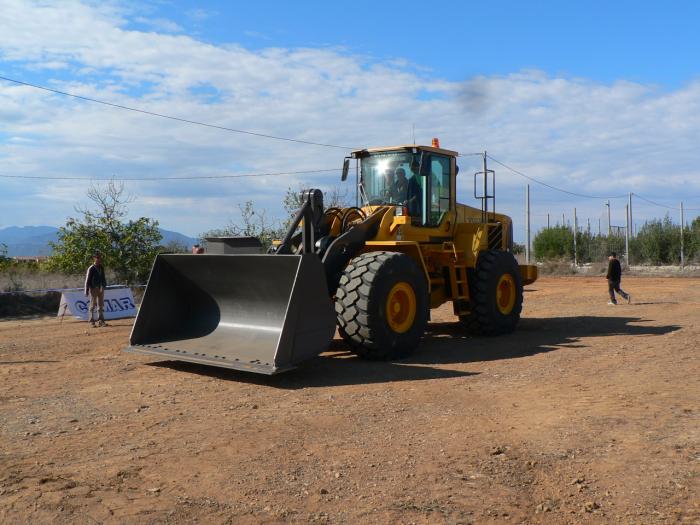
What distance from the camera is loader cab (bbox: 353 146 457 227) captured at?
10.2 meters

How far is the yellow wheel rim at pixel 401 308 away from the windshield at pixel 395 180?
5.74 feet

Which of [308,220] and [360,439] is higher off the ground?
[308,220]

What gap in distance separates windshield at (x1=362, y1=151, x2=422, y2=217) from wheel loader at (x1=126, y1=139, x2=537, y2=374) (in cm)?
2

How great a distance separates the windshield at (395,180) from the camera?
10.2 meters

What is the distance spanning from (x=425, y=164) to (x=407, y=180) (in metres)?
0.42

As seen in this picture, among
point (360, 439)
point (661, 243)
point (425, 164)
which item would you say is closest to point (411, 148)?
point (425, 164)

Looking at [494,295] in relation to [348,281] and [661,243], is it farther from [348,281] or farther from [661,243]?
[661,243]

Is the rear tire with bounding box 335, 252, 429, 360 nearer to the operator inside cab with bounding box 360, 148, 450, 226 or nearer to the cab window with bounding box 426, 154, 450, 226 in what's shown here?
the operator inside cab with bounding box 360, 148, 450, 226

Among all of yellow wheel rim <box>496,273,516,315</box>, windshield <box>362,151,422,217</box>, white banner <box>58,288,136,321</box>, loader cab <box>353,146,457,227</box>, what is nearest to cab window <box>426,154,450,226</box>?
loader cab <box>353,146,457,227</box>

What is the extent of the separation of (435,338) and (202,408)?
5482mm

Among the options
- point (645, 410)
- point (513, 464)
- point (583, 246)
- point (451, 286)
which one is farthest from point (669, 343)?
point (583, 246)

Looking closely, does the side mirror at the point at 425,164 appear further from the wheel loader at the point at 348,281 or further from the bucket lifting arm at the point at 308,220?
the bucket lifting arm at the point at 308,220

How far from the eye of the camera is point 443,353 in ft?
31.1

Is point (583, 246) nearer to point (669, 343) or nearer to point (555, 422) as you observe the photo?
point (669, 343)
